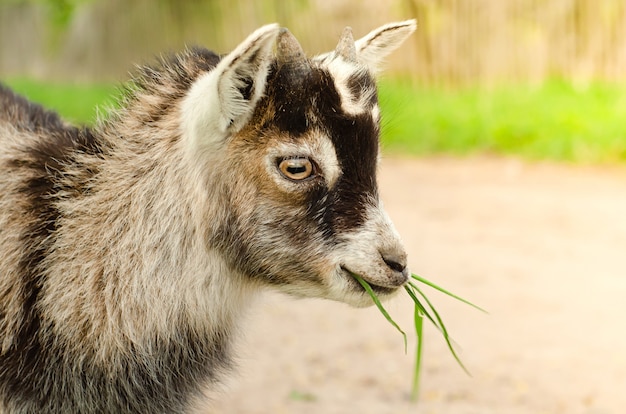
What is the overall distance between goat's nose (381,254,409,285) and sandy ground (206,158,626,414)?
74cm

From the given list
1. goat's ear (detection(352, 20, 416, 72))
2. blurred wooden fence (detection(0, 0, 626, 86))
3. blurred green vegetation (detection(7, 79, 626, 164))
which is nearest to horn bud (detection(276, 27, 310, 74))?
goat's ear (detection(352, 20, 416, 72))

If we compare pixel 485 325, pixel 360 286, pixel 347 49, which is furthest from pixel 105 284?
pixel 485 325

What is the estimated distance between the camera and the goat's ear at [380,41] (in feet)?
12.5

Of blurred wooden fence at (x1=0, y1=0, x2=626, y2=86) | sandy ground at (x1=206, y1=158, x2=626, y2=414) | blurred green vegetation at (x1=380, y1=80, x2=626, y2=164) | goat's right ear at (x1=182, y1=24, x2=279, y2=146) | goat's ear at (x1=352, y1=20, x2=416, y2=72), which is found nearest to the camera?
goat's right ear at (x1=182, y1=24, x2=279, y2=146)

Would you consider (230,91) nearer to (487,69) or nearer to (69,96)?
(487,69)

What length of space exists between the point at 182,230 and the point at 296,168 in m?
0.49

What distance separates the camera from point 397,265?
3299 millimetres

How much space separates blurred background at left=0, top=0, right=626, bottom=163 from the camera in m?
11.4

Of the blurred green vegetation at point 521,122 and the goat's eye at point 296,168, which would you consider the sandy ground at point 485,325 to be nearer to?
the goat's eye at point 296,168

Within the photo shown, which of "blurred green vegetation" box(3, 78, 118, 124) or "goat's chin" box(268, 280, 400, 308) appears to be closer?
"goat's chin" box(268, 280, 400, 308)

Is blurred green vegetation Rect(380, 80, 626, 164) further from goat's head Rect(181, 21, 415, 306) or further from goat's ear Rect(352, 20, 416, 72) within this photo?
goat's head Rect(181, 21, 415, 306)

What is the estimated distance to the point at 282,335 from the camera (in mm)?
6355

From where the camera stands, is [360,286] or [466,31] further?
[466,31]

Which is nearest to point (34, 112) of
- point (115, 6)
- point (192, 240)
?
point (192, 240)
